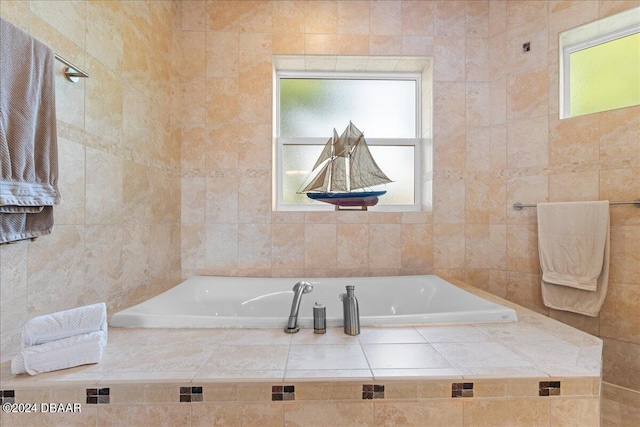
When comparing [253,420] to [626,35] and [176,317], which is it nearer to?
[176,317]

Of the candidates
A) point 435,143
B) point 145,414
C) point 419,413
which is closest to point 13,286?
point 145,414

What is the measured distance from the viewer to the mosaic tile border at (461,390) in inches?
39.4

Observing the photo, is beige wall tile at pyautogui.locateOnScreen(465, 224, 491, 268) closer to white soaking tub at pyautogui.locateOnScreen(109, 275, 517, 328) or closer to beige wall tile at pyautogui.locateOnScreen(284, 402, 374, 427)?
white soaking tub at pyautogui.locateOnScreen(109, 275, 517, 328)

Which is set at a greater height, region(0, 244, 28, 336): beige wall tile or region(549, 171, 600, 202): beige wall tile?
region(549, 171, 600, 202): beige wall tile

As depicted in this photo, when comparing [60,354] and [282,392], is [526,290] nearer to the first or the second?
[282,392]

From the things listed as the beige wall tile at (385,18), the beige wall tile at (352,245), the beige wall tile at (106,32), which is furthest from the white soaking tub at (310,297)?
the beige wall tile at (385,18)

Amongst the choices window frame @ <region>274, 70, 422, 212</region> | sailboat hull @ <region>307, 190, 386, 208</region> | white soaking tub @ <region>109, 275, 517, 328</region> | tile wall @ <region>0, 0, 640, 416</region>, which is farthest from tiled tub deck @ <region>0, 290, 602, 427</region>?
window frame @ <region>274, 70, 422, 212</region>

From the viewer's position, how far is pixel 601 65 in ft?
6.74

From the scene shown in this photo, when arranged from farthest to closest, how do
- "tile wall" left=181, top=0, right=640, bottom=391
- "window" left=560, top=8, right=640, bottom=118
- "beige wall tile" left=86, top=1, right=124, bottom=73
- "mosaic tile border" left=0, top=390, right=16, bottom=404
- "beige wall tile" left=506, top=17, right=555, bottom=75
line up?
"tile wall" left=181, top=0, right=640, bottom=391 → "beige wall tile" left=506, top=17, right=555, bottom=75 → "window" left=560, top=8, right=640, bottom=118 → "beige wall tile" left=86, top=1, right=124, bottom=73 → "mosaic tile border" left=0, top=390, right=16, bottom=404

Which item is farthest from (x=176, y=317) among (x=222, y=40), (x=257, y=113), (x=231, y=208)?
(x=222, y=40)

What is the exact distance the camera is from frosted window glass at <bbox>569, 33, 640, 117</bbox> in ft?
6.35

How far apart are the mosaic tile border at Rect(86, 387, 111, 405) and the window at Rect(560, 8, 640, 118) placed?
2778mm

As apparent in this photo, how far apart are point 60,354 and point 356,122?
7.37 feet

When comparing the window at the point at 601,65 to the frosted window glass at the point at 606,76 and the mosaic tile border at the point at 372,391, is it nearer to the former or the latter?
the frosted window glass at the point at 606,76
